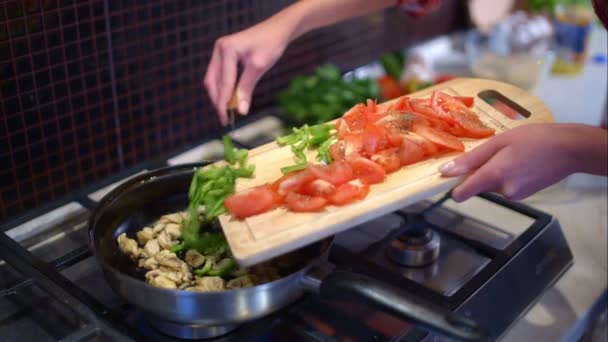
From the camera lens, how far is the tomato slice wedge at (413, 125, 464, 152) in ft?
3.35

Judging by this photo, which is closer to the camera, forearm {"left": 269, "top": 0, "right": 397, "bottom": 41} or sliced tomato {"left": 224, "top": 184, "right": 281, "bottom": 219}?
sliced tomato {"left": 224, "top": 184, "right": 281, "bottom": 219}

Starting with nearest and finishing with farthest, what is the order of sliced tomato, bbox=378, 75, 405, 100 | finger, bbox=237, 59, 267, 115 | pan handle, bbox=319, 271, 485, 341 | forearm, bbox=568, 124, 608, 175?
pan handle, bbox=319, 271, 485, 341 → forearm, bbox=568, 124, 608, 175 → finger, bbox=237, 59, 267, 115 → sliced tomato, bbox=378, 75, 405, 100

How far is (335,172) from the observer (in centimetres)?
95

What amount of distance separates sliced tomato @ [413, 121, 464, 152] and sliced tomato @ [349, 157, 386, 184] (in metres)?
0.10

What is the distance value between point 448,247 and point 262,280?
374 mm

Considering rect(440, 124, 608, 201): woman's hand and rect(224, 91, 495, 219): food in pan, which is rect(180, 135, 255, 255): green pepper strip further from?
rect(440, 124, 608, 201): woman's hand

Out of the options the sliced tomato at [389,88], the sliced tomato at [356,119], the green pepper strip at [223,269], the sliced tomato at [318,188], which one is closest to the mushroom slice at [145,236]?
the green pepper strip at [223,269]

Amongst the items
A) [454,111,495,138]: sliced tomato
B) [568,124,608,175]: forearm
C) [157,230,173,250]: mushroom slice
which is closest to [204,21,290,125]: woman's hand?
[157,230,173,250]: mushroom slice

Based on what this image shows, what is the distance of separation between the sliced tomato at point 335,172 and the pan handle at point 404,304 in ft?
0.49

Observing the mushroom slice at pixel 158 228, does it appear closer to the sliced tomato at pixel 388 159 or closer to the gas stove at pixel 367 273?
the gas stove at pixel 367 273

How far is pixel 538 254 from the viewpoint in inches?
43.8

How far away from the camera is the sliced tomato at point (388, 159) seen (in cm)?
98

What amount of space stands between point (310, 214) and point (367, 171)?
11 centimetres

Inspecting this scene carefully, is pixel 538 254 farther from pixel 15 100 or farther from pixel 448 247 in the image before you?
pixel 15 100
